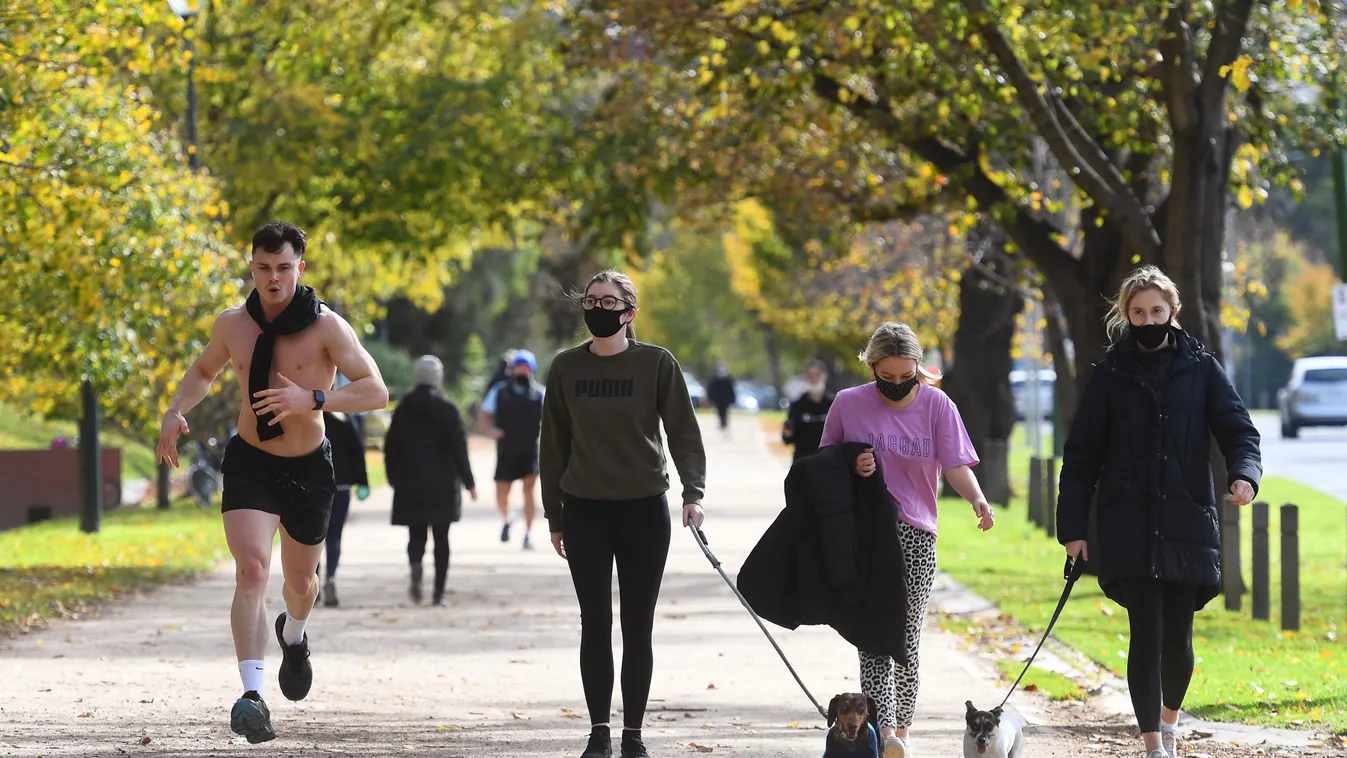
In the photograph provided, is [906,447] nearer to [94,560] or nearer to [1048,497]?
[94,560]

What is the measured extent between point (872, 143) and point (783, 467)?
18587mm

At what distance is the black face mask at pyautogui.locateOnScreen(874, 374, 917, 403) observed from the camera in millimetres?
6871

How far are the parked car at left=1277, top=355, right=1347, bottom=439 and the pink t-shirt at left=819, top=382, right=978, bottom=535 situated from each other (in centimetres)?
3750

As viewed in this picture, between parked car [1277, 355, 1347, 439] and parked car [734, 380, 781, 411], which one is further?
parked car [734, 380, 781, 411]

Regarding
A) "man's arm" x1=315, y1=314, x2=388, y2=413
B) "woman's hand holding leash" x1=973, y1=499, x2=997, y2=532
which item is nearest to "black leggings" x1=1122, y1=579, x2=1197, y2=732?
"woman's hand holding leash" x1=973, y1=499, x2=997, y2=532

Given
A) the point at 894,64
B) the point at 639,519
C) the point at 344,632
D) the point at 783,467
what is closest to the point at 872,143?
the point at 894,64

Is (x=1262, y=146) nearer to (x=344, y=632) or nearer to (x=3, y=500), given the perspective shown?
(x=344, y=632)

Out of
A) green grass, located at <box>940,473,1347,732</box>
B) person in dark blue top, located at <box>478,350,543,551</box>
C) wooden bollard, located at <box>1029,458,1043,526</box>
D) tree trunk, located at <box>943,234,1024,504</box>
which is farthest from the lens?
tree trunk, located at <box>943,234,1024,504</box>

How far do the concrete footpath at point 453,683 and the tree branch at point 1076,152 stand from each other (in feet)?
10.8

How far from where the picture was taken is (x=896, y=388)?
6.87m

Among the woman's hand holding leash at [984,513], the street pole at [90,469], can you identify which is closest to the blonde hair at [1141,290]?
the woman's hand holding leash at [984,513]

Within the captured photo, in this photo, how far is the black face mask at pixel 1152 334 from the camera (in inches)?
270

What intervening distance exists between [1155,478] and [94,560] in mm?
12493

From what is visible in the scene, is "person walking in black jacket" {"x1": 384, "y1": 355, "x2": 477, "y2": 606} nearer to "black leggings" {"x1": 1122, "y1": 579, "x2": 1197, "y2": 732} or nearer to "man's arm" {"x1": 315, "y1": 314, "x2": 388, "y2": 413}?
"man's arm" {"x1": 315, "y1": 314, "x2": 388, "y2": 413}
